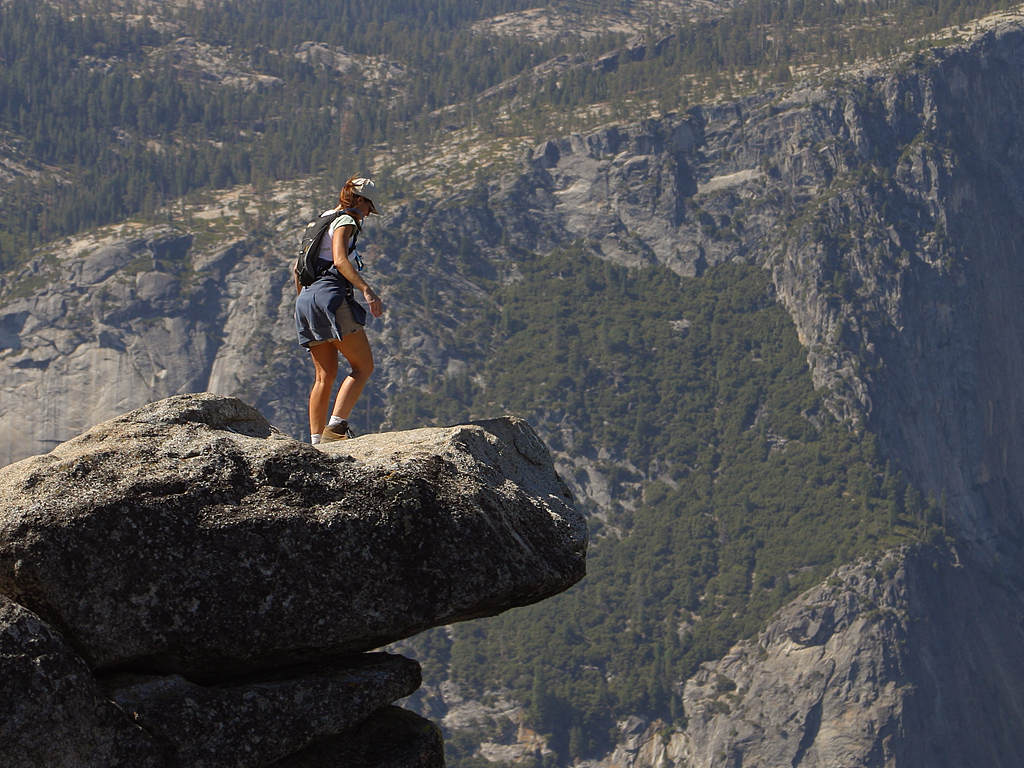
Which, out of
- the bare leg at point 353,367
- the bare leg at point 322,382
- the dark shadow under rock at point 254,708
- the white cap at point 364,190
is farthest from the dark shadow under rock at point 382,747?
the white cap at point 364,190

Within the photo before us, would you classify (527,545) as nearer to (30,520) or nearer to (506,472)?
(506,472)

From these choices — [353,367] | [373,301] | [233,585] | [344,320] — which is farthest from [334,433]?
[233,585]

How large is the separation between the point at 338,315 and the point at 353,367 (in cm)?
96

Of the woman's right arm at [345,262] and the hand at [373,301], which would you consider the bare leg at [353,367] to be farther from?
the woman's right arm at [345,262]

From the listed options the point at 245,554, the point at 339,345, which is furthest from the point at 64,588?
the point at 339,345

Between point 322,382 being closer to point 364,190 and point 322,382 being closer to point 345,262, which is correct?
point 345,262

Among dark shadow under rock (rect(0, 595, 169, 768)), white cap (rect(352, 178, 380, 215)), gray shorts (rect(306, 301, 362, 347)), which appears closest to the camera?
dark shadow under rock (rect(0, 595, 169, 768))

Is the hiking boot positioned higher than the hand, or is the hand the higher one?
the hand

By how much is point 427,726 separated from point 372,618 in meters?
1.87

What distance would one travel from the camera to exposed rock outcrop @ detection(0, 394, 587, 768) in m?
16.3

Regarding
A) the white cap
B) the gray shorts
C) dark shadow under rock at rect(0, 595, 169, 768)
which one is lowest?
dark shadow under rock at rect(0, 595, 169, 768)

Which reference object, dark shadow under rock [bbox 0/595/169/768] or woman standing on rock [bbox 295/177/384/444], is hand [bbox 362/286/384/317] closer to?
woman standing on rock [bbox 295/177/384/444]

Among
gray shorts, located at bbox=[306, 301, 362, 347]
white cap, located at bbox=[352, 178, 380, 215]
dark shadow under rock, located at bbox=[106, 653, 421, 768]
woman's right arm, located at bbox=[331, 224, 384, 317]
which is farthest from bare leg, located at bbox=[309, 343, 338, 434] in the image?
dark shadow under rock, located at bbox=[106, 653, 421, 768]

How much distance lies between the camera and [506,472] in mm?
20672
